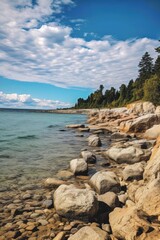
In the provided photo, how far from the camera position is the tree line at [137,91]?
164 feet

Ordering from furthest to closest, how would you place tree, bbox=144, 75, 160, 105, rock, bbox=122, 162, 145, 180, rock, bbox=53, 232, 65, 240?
tree, bbox=144, 75, 160, 105, rock, bbox=122, 162, 145, 180, rock, bbox=53, 232, 65, 240

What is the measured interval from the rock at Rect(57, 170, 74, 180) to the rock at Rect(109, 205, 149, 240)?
3849 millimetres

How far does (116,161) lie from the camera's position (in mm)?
11203

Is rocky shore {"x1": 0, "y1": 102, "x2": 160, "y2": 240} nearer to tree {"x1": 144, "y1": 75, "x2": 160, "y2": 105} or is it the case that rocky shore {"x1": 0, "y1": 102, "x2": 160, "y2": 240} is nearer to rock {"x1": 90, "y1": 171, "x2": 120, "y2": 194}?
rock {"x1": 90, "y1": 171, "x2": 120, "y2": 194}

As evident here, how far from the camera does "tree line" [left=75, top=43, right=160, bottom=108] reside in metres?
49.8

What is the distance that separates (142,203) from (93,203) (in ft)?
3.81

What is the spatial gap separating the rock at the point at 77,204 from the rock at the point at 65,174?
9.47 ft

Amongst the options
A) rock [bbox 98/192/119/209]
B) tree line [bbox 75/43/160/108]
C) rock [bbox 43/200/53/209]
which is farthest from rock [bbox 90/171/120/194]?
tree line [bbox 75/43/160/108]

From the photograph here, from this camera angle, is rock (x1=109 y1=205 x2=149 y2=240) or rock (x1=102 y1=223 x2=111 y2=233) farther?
rock (x1=102 y1=223 x2=111 y2=233)

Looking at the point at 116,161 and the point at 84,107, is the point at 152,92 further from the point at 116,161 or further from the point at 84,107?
the point at 84,107

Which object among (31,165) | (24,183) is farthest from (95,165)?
(24,183)

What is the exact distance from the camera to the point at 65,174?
8.90 meters

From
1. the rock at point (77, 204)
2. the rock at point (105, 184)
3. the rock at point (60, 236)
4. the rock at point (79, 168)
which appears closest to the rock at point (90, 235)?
the rock at point (60, 236)

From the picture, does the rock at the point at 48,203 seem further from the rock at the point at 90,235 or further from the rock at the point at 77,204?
the rock at the point at 90,235
